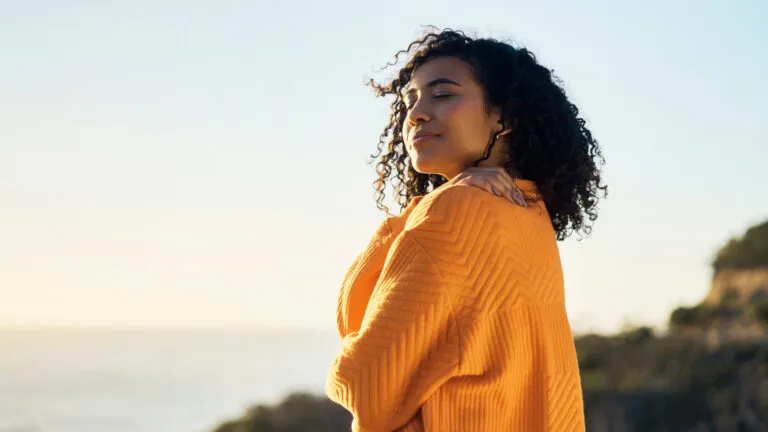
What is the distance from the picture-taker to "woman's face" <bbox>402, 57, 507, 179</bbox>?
2.63 m

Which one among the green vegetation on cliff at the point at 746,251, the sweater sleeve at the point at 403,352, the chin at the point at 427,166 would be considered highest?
the green vegetation on cliff at the point at 746,251

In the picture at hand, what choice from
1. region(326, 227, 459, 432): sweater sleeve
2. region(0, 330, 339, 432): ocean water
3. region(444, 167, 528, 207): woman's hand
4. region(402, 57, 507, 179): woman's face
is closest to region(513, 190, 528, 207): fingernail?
region(444, 167, 528, 207): woman's hand

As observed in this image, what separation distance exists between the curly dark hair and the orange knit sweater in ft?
0.81

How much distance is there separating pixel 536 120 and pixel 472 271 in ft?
1.72

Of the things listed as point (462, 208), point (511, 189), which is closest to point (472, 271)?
point (462, 208)

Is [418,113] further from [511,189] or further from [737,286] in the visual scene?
[737,286]

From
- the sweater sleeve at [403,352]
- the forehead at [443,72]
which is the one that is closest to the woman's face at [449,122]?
the forehead at [443,72]

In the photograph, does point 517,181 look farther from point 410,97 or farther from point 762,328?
point 762,328

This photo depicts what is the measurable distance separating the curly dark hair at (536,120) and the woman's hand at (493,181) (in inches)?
6.8

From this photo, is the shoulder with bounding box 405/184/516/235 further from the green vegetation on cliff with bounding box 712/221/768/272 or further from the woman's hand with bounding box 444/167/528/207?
the green vegetation on cliff with bounding box 712/221/768/272

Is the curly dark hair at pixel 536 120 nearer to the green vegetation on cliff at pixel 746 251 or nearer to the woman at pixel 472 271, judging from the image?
the woman at pixel 472 271

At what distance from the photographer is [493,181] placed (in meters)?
2.48

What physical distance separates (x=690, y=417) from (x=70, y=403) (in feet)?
39.4

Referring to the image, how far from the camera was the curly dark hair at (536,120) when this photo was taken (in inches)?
107
